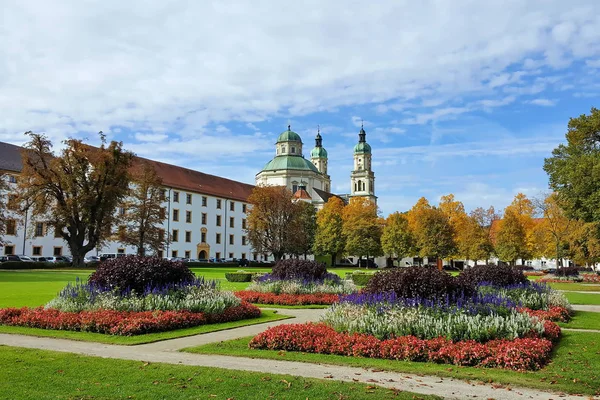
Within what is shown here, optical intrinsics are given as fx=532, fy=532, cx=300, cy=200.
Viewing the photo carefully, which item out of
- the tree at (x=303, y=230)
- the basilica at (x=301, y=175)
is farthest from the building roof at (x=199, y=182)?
the tree at (x=303, y=230)

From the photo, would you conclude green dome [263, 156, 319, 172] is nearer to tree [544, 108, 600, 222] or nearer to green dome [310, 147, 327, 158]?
green dome [310, 147, 327, 158]

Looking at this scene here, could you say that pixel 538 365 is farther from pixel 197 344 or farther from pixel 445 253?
pixel 445 253

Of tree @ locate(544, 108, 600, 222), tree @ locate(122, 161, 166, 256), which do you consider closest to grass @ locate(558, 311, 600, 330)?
tree @ locate(544, 108, 600, 222)

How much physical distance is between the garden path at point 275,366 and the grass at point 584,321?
792 centimetres

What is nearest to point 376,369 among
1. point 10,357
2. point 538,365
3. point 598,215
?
point 538,365

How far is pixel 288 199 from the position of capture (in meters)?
69.2

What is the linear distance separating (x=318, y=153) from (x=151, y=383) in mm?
125424

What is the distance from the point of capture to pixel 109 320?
11.9 m

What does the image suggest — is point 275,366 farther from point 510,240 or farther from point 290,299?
point 510,240

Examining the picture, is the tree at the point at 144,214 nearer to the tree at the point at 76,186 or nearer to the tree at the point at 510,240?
the tree at the point at 76,186

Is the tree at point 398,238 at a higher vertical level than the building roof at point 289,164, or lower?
lower

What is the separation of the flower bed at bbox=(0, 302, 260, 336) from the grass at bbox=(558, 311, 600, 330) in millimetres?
9313

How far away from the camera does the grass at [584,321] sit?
45.6ft

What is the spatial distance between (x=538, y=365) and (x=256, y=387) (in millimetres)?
4566
